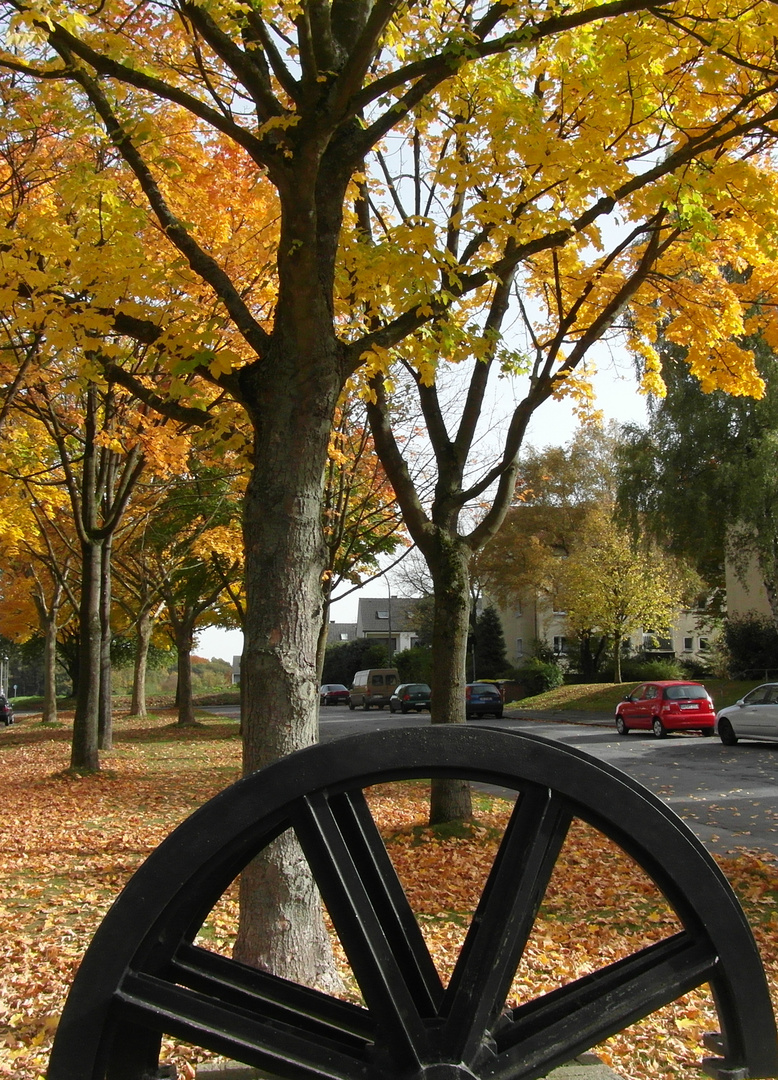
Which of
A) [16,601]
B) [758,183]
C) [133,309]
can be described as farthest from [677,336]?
[16,601]

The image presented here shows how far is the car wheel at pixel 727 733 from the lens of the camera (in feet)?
72.0

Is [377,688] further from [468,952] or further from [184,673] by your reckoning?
[468,952]

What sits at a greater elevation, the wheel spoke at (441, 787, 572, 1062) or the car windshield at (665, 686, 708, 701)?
the wheel spoke at (441, 787, 572, 1062)

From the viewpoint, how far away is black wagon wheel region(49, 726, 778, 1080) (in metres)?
2.34

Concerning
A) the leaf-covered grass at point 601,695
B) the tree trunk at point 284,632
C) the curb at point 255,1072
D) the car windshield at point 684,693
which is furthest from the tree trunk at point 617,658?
the curb at point 255,1072

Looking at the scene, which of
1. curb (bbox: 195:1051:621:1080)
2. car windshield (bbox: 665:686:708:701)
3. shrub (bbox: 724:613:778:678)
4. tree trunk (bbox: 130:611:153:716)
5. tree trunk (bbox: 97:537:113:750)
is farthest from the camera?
shrub (bbox: 724:613:778:678)

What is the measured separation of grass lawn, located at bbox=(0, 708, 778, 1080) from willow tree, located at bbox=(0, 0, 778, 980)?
1315 millimetres

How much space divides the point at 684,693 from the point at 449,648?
1793 cm

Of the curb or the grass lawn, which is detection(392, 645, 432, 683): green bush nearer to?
the grass lawn

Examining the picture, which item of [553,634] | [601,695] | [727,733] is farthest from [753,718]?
[553,634]

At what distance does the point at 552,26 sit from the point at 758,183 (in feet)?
11.1

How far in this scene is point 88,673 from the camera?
15.4m

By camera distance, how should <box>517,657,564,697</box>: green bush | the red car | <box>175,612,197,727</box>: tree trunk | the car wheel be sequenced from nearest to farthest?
the car wheel, the red car, <box>175,612,197,727</box>: tree trunk, <box>517,657,564,697</box>: green bush

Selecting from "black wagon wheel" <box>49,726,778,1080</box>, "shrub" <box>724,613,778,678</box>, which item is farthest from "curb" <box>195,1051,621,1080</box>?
"shrub" <box>724,613,778,678</box>
